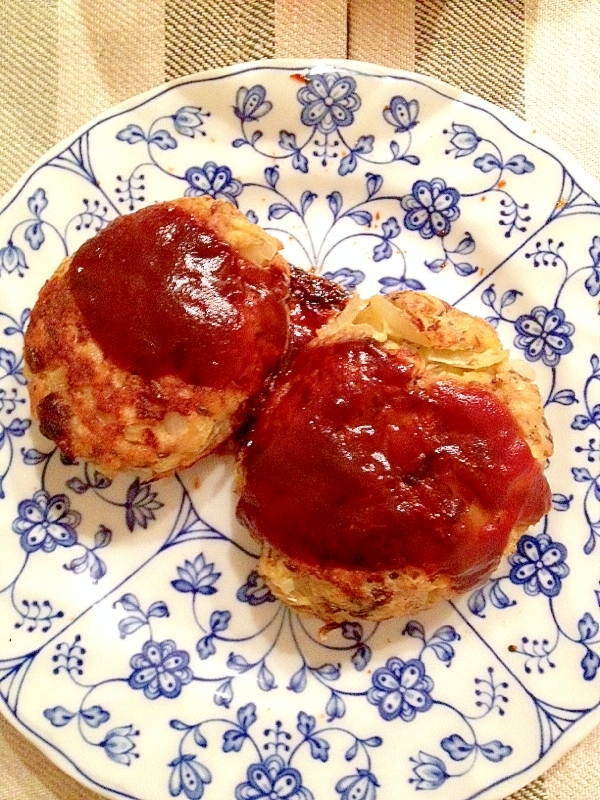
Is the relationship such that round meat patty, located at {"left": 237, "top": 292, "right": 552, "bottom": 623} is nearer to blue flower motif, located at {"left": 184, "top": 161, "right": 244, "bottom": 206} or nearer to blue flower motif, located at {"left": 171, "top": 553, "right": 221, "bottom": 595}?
blue flower motif, located at {"left": 171, "top": 553, "right": 221, "bottom": 595}

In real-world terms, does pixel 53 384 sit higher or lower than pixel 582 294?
lower

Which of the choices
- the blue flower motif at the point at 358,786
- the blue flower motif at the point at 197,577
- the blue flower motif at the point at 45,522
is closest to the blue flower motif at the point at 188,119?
the blue flower motif at the point at 45,522

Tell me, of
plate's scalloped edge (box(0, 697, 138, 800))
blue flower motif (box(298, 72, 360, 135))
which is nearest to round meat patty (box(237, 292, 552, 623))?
blue flower motif (box(298, 72, 360, 135))

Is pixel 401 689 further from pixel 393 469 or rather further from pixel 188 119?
pixel 188 119

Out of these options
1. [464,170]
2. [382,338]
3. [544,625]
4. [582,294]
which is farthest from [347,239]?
[544,625]

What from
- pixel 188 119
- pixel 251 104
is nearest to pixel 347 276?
pixel 251 104

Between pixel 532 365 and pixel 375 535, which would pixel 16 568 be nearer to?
pixel 375 535
